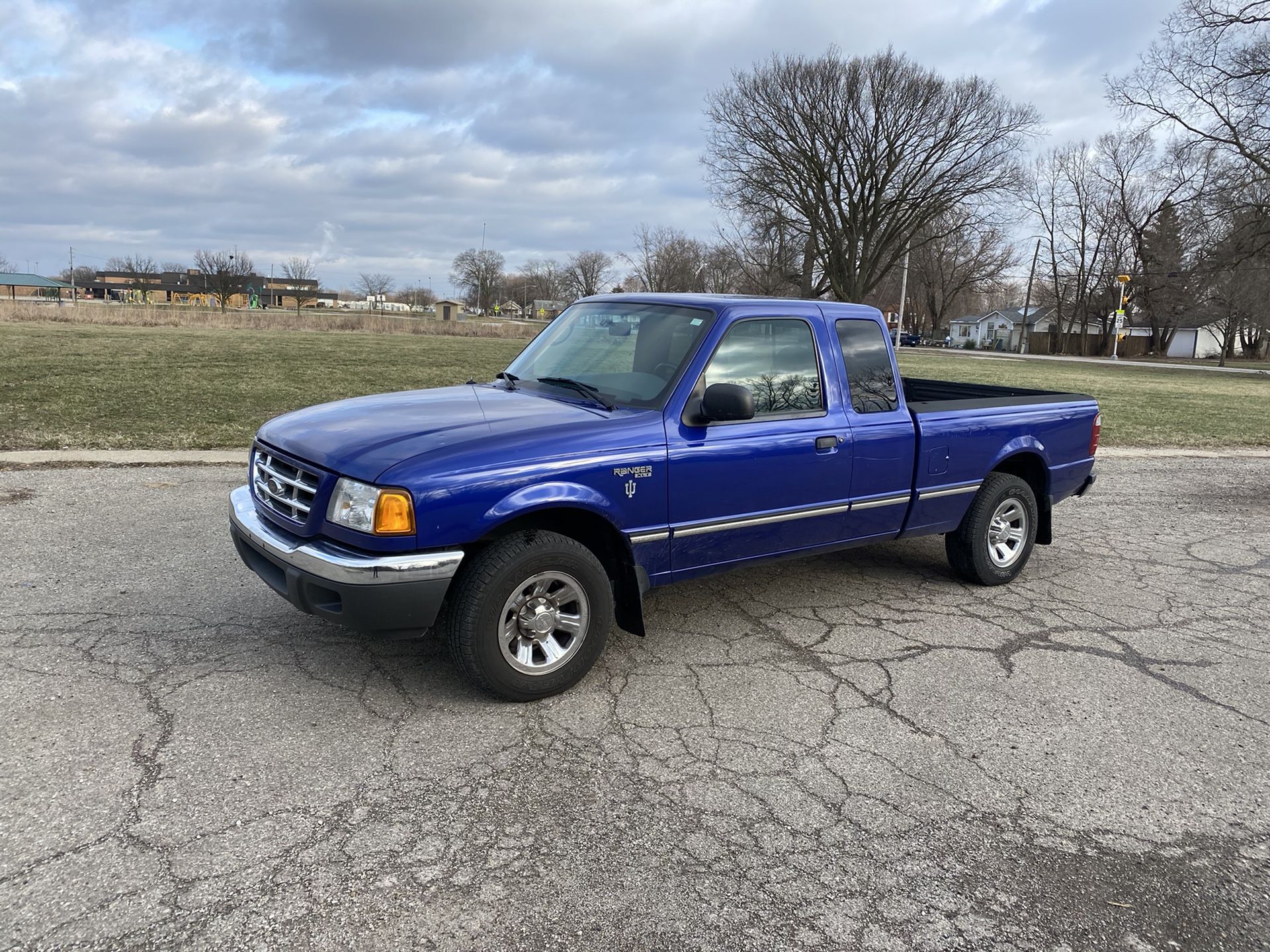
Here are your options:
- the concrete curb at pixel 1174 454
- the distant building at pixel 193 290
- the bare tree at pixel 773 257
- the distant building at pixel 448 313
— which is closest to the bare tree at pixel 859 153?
the bare tree at pixel 773 257

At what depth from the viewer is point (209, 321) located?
44719 mm

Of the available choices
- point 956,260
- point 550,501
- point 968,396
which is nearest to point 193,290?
point 956,260

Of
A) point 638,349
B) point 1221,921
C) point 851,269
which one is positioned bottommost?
point 1221,921

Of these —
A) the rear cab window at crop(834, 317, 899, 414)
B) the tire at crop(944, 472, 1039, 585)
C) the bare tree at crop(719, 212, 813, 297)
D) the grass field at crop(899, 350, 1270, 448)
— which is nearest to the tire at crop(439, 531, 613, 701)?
the rear cab window at crop(834, 317, 899, 414)

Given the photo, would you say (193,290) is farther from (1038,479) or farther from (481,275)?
(1038,479)

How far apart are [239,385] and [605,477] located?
13.2 meters

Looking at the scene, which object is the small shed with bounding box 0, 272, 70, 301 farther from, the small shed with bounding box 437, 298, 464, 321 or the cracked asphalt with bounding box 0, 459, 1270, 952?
the cracked asphalt with bounding box 0, 459, 1270, 952

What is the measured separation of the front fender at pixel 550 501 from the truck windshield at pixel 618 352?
0.61 m

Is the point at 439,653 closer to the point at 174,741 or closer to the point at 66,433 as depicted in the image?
the point at 174,741

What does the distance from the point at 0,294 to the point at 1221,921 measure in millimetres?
148918

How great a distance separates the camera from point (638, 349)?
15.0 ft

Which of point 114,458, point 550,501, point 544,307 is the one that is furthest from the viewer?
point 544,307

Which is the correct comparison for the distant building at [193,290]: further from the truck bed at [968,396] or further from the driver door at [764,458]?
the driver door at [764,458]

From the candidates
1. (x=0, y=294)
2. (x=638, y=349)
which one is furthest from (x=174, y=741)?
(x=0, y=294)
